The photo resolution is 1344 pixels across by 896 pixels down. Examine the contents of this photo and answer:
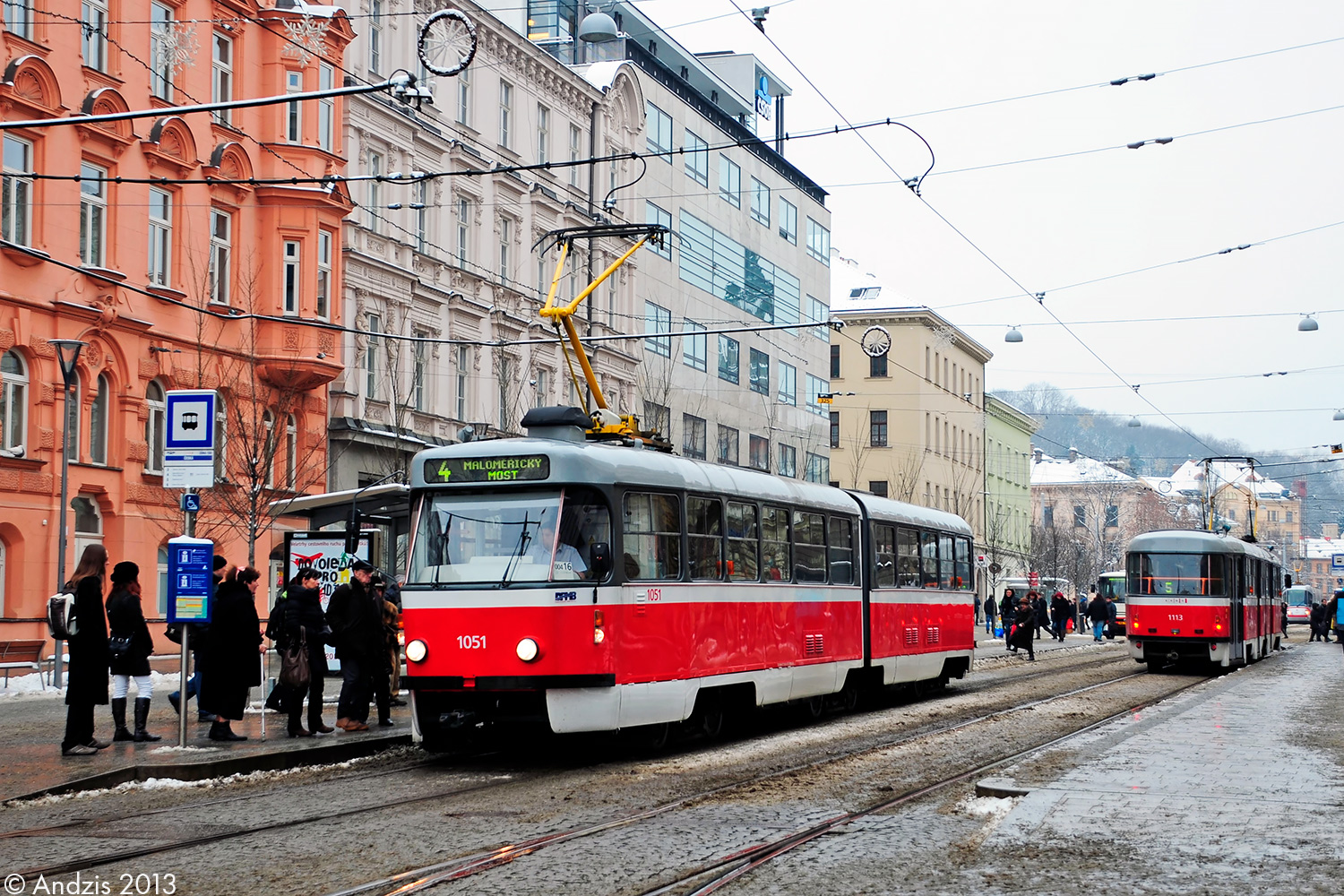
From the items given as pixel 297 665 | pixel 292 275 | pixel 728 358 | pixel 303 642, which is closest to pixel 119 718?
pixel 297 665

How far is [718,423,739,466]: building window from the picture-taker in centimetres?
5875

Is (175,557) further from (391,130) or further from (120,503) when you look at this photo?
(391,130)

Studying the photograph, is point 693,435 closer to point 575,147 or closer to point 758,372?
point 758,372

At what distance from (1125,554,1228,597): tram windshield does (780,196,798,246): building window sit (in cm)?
3401

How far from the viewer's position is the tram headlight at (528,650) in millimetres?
14711

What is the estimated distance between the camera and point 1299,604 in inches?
4058

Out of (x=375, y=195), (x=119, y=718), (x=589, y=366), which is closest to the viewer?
(x=119, y=718)

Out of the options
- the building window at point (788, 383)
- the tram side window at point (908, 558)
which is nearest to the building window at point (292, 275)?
the tram side window at point (908, 558)

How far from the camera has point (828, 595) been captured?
68.6 feet

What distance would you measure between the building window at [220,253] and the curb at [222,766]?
19660 mm

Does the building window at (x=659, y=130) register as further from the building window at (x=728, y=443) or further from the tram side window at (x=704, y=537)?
the tram side window at (x=704, y=537)

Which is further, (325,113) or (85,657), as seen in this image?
(325,113)

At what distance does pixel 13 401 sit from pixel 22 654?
427 centimetres

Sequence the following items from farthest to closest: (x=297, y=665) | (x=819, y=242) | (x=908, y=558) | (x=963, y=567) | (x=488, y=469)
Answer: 1. (x=819, y=242)
2. (x=963, y=567)
3. (x=908, y=558)
4. (x=297, y=665)
5. (x=488, y=469)
